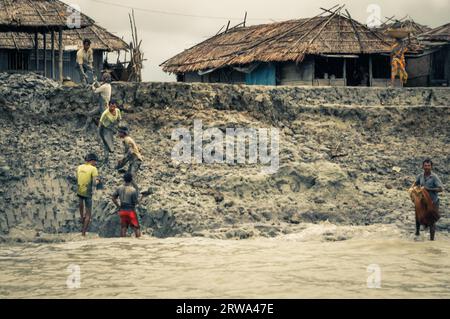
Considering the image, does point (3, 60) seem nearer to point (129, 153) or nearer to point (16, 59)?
point (16, 59)

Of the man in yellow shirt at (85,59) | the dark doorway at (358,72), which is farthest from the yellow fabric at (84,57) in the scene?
the dark doorway at (358,72)

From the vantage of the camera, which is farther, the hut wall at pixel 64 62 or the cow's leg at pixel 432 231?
the hut wall at pixel 64 62

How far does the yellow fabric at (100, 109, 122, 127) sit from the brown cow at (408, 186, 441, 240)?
18.5 feet

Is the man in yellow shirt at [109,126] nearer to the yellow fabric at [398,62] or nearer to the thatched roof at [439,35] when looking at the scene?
the yellow fabric at [398,62]

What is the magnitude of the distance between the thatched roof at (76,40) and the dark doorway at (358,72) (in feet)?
24.2

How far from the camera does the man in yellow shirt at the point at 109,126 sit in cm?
1650

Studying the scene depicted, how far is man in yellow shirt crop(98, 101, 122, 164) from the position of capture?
16500 millimetres

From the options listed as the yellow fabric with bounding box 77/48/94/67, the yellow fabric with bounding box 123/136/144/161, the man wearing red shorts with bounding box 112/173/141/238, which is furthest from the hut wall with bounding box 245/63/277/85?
the man wearing red shorts with bounding box 112/173/141/238

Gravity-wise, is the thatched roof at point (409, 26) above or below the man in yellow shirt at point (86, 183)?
above

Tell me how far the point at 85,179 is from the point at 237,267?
362 centimetres

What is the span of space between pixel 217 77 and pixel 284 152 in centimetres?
926

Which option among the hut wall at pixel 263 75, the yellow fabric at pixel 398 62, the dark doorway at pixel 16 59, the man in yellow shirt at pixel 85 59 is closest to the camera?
the man in yellow shirt at pixel 85 59

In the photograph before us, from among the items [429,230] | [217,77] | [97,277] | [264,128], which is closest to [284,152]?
[264,128]
